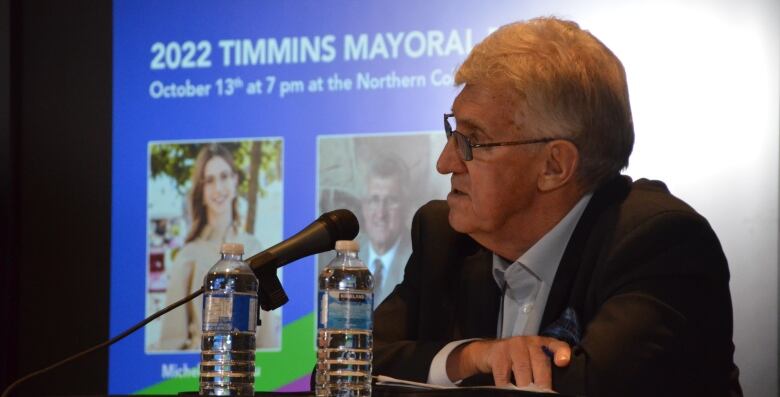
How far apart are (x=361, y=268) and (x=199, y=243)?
2.15 metres

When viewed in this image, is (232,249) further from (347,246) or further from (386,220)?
(386,220)

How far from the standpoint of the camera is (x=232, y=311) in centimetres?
216

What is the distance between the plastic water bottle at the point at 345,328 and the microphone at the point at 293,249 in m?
0.05

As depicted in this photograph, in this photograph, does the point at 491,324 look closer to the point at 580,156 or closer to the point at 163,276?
the point at 580,156

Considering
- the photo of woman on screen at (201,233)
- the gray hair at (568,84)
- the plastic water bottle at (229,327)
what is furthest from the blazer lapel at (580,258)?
the photo of woman on screen at (201,233)

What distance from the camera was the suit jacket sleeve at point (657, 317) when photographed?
2264 mm

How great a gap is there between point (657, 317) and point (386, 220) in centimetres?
198

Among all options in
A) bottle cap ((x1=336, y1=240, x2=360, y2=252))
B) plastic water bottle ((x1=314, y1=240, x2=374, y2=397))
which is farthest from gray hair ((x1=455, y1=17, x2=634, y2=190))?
bottle cap ((x1=336, y1=240, x2=360, y2=252))

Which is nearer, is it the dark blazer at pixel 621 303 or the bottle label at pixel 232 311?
the bottle label at pixel 232 311

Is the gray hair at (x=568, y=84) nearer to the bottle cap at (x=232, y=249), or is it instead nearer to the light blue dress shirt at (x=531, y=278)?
the light blue dress shirt at (x=531, y=278)

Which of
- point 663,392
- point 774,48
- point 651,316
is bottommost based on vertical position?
point 663,392

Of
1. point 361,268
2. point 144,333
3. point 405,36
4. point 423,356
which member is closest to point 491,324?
point 423,356

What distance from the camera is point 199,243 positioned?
4430mm

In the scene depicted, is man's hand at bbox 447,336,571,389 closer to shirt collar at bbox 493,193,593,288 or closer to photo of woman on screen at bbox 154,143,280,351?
shirt collar at bbox 493,193,593,288
